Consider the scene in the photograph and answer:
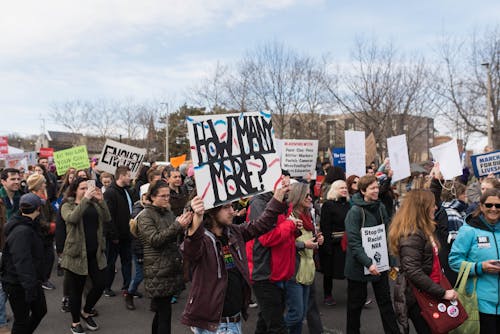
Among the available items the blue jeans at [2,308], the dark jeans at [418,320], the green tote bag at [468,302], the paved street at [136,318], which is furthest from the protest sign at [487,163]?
the blue jeans at [2,308]

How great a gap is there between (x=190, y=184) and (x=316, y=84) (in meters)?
16.0

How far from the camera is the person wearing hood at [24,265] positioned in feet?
14.9

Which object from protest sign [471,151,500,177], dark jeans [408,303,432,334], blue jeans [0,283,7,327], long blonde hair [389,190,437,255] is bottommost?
blue jeans [0,283,7,327]

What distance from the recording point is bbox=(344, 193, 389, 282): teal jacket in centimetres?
500

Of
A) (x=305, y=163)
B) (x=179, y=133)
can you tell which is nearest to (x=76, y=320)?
(x=305, y=163)

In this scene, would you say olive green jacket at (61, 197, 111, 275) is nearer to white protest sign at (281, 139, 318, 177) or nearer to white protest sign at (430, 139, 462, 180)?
white protest sign at (281, 139, 318, 177)

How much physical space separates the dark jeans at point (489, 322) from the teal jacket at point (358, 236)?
121 cm

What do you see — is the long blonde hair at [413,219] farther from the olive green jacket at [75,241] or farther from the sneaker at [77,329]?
the sneaker at [77,329]

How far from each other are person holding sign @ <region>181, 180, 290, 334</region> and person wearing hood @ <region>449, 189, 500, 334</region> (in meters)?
1.95

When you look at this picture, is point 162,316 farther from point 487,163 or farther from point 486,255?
point 487,163

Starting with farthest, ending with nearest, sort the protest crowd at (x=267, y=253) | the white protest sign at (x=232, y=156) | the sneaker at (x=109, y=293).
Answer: the sneaker at (x=109, y=293), the protest crowd at (x=267, y=253), the white protest sign at (x=232, y=156)

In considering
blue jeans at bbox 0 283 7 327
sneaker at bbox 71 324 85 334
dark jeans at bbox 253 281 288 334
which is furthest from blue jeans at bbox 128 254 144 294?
dark jeans at bbox 253 281 288 334

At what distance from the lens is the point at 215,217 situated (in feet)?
11.8

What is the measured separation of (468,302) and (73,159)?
917 centimetres
